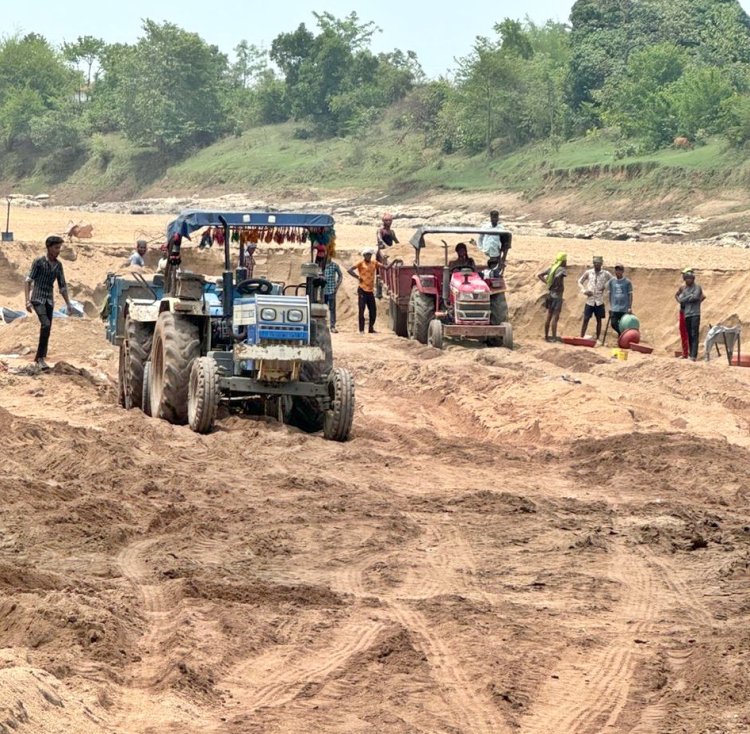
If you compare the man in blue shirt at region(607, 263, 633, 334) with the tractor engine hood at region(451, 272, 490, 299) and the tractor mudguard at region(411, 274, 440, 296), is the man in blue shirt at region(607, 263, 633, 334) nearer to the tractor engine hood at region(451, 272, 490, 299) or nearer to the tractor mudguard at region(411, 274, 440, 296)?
the tractor engine hood at region(451, 272, 490, 299)

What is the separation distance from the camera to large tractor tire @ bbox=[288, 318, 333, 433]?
13133mm

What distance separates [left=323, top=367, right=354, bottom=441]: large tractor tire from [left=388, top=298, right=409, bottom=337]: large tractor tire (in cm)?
954

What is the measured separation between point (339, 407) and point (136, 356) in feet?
8.26

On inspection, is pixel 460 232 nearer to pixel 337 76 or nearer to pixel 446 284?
pixel 446 284

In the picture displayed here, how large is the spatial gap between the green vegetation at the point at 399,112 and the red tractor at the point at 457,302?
2309 centimetres

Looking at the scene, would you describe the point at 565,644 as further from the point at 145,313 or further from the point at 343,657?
the point at 145,313

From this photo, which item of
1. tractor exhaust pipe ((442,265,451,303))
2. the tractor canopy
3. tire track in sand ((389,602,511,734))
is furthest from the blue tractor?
tractor exhaust pipe ((442,265,451,303))

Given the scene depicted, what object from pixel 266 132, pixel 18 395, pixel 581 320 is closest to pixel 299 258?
pixel 581 320

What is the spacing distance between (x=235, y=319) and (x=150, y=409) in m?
1.57

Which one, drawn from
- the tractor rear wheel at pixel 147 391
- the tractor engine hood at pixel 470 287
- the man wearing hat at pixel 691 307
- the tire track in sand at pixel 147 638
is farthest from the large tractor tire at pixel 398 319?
the tire track in sand at pixel 147 638

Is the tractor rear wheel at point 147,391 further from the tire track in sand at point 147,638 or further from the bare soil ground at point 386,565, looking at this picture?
the tire track in sand at point 147,638

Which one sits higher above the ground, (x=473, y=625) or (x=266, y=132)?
(x=266, y=132)

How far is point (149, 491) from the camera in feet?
34.6

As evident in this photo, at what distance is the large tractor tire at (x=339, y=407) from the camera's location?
42.6 ft
